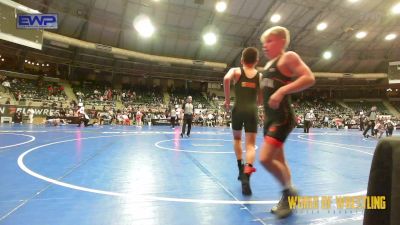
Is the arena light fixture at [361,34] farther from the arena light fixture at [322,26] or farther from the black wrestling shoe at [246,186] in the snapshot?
the black wrestling shoe at [246,186]

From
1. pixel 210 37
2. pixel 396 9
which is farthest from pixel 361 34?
pixel 210 37

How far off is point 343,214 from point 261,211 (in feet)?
2.90

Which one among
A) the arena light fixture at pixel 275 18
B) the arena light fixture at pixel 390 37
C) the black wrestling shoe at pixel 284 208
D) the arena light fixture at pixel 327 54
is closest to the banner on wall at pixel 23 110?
the arena light fixture at pixel 275 18

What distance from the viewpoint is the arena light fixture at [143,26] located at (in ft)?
88.1

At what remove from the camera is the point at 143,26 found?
89.3 ft

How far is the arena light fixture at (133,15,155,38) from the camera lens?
26866 mm

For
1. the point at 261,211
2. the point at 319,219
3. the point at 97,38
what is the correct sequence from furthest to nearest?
the point at 97,38 < the point at 261,211 < the point at 319,219

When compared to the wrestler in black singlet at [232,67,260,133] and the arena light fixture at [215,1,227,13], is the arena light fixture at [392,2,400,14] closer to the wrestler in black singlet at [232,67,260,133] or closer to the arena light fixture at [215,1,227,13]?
the arena light fixture at [215,1,227,13]

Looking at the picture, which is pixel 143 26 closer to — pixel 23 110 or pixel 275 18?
pixel 23 110

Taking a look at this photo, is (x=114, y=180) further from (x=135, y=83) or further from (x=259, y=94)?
(x=135, y=83)

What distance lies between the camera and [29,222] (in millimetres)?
2574

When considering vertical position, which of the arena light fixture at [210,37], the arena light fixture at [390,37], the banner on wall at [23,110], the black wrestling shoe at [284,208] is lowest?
the black wrestling shoe at [284,208]

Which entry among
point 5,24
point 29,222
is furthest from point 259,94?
point 5,24

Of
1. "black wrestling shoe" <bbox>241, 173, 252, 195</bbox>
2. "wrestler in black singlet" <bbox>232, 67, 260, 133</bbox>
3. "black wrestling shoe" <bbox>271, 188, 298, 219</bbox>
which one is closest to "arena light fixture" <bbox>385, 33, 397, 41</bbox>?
"wrestler in black singlet" <bbox>232, 67, 260, 133</bbox>
